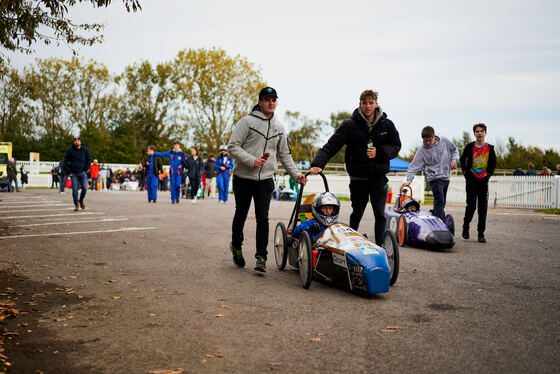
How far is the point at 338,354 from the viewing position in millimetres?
3566

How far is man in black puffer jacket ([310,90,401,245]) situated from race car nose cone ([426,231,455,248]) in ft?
6.87

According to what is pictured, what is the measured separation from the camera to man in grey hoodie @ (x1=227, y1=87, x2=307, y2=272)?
21.1 ft

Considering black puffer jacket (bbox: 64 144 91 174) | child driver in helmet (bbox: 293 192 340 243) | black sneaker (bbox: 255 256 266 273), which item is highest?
black puffer jacket (bbox: 64 144 91 174)

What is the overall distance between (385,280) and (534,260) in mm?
3598

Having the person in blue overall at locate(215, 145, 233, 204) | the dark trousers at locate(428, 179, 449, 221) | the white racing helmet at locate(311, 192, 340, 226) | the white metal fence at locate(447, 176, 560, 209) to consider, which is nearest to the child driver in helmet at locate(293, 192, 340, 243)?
the white racing helmet at locate(311, 192, 340, 226)

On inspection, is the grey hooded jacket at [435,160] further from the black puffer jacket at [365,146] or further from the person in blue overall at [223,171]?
the person in blue overall at [223,171]

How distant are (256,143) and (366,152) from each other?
136 cm

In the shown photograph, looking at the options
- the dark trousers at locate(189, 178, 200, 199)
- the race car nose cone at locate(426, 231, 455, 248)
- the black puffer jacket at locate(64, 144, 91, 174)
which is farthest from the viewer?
the dark trousers at locate(189, 178, 200, 199)

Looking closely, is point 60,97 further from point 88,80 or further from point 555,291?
point 555,291

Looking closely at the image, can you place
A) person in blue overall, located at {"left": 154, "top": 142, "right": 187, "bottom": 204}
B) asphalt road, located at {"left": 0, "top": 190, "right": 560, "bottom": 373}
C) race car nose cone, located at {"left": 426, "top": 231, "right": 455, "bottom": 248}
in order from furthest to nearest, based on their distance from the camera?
person in blue overall, located at {"left": 154, "top": 142, "right": 187, "bottom": 204}
race car nose cone, located at {"left": 426, "top": 231, "right": 455, "bottom": 248}
asphalt road, located at {"left": 0, "top": 190, "right": 560, "bottom": 373}

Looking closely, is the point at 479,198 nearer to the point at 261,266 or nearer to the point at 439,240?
the point at 439,240

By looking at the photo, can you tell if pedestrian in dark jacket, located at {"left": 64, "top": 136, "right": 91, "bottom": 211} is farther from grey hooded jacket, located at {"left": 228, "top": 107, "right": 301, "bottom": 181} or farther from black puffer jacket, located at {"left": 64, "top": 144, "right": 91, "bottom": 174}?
grey hooded jacket, located at {"left": 228, "top": 107, "right": 301, "bottom": 181}

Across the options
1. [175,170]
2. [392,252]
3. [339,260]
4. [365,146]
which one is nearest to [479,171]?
[365,146]

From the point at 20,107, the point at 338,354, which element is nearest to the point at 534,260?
the point at 338,354
